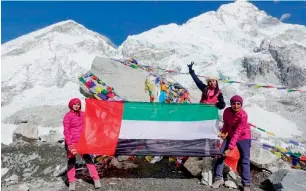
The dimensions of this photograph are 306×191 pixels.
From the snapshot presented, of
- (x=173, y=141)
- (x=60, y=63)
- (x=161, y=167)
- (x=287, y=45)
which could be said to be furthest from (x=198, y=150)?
(x=287, y=45)

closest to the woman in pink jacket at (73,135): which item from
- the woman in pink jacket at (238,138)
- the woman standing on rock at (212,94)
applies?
the woman in pink jacket at (238,138)

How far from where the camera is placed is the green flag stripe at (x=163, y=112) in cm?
669

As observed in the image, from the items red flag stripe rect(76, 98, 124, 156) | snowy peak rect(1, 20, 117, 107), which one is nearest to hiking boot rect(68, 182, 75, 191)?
red flag stripe rect(76, 98, 124, 156)

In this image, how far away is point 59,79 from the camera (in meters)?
46.2

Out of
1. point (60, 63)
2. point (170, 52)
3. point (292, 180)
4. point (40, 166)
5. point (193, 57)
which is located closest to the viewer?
point (292, 180)

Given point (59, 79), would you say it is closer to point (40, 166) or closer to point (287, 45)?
point (287, 45)

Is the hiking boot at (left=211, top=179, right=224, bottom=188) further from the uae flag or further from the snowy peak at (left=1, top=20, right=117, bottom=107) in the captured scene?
the snowy peak at (left=1, top=20, right=117, bottom=107)

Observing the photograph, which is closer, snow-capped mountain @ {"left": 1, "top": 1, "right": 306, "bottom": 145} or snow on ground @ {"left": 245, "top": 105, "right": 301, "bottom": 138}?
snow on ground @ {"left": 245, "top": 105, "right": 301, "bottom": 138}

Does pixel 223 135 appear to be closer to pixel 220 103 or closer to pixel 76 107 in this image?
pixel 220 103

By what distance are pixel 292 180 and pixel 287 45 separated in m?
50.6

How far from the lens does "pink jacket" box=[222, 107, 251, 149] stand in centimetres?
588

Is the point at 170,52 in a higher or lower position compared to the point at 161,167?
higher

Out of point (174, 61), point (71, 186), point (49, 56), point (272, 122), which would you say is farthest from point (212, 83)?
point (174, 61)

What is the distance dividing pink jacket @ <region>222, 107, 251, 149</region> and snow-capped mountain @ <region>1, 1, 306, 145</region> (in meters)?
24.2
